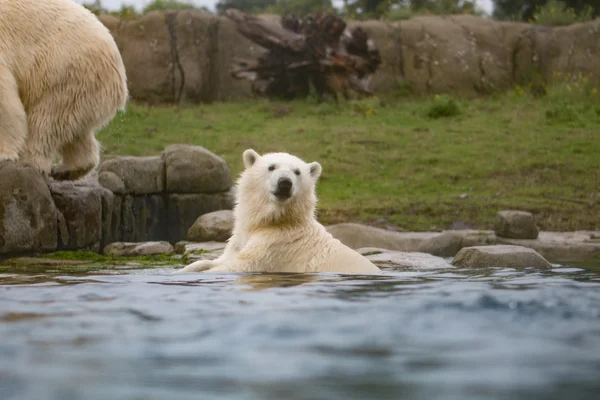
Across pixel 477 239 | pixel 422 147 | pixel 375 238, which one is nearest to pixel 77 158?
pixel 375 238

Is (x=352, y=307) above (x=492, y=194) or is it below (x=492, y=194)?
above

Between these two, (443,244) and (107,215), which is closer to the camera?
(107,215)

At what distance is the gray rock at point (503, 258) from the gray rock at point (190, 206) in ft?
14.0

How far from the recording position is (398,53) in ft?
62.1

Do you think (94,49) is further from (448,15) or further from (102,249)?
(448,15)

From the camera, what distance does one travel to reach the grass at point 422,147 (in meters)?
11.1

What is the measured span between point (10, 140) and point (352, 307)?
173 inches

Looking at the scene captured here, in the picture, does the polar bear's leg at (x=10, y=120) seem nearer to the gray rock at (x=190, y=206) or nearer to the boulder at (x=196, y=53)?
the gray rock at (x=190, y=206)

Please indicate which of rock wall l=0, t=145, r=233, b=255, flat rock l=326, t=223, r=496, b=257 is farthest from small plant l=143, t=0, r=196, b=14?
flat rock l=326, t=223, r=496, b=257

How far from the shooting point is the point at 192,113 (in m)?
16.7

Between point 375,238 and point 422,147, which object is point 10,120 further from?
point 422,147

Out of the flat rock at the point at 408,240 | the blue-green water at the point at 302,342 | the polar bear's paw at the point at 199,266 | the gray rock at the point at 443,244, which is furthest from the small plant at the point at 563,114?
the blue-green water at the point at 302,342

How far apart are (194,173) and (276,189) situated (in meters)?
4.82

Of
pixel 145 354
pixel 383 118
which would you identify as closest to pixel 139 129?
pixel 383 118
